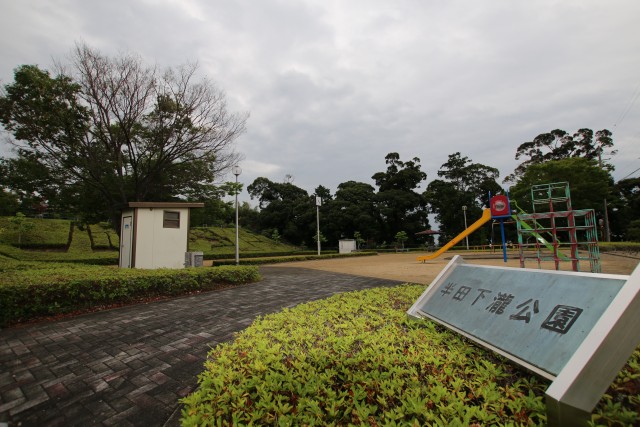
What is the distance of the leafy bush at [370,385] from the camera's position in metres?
1.89

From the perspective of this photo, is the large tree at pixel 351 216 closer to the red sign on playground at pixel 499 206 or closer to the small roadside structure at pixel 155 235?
the red sign on playground at pixel 499 206

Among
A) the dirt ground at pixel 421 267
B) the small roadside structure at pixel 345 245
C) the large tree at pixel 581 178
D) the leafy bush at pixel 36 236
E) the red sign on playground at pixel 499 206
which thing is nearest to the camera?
the dirt ground at pixel 421 267

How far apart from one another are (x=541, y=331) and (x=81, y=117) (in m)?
16.0

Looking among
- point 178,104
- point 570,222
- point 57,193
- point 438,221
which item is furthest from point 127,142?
point 438,221

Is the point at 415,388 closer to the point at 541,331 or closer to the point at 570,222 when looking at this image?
the point at 541,331

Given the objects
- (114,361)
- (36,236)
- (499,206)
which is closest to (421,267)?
(499,206)

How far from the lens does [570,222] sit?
802 centimetres

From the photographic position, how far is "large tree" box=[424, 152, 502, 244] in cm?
3750

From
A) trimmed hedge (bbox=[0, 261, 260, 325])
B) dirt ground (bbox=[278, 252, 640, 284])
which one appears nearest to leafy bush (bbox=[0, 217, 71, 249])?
dirt ground (bbox=[278, 252, 640, 284])

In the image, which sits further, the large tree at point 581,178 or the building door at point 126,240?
the large tree at point 581,178

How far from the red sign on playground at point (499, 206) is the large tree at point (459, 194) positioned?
86.0 feet

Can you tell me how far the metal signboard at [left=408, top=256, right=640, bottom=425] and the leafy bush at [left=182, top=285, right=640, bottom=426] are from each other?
212 millimetres

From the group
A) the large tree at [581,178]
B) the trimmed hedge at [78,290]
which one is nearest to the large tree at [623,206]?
the large tree at [581,178]

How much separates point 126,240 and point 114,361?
373 inches
